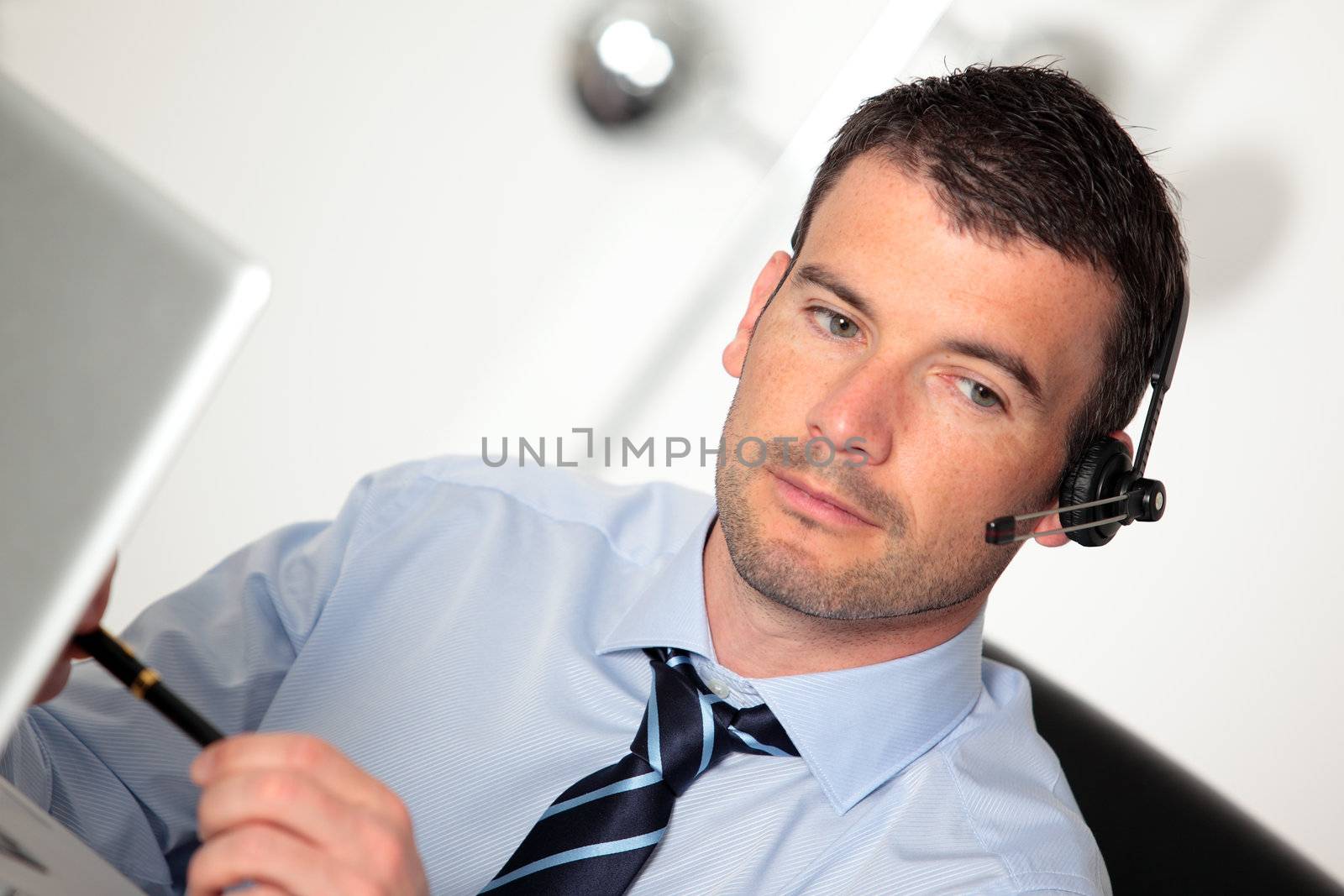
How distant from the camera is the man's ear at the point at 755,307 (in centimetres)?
152

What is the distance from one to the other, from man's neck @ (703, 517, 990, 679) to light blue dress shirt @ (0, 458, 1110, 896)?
0.12 feet

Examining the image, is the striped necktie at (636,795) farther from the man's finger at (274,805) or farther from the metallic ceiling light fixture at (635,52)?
the metallic ceiling light fixture at (635,52)

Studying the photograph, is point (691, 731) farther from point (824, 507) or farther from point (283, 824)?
point (283, 824)

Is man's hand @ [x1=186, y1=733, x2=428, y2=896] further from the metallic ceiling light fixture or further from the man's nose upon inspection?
the metallic ceiling light fixture

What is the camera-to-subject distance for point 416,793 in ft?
4.29

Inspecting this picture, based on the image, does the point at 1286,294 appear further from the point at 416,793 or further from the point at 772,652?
the point at 416,793

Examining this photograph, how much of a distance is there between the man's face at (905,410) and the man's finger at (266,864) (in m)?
0.67

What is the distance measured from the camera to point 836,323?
1.33 meters

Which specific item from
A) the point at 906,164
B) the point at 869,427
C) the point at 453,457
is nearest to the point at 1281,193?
the point at 906,164

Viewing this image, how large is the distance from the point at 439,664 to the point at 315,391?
137 centimetres

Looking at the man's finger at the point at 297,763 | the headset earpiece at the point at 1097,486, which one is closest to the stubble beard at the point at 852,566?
the headset earpiece at the point at 1097,486

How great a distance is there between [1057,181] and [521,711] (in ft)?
2.64

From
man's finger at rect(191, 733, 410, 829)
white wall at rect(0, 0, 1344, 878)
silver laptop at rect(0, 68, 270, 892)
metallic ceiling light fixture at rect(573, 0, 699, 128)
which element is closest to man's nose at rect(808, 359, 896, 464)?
man's finger at rect(191, 733, 410, 829)

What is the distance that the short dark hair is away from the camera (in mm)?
1258
